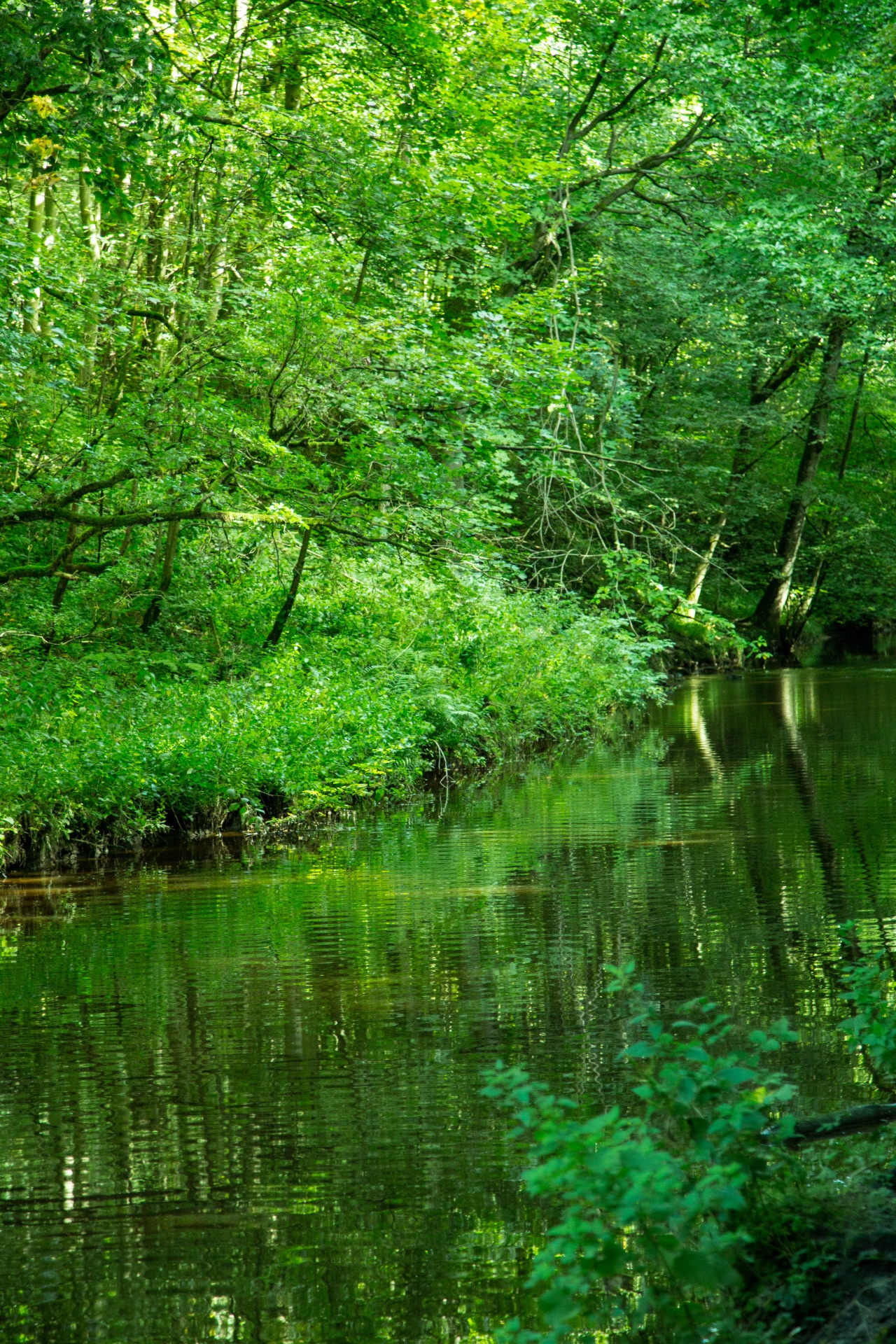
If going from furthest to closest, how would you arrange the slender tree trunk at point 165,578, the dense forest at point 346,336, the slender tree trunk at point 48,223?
the slender tree trunk at point 165,578
the slender tree trunk at point 48,223
the dense forest at point 346,336

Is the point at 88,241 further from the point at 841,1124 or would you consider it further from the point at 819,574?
the point at 819,574

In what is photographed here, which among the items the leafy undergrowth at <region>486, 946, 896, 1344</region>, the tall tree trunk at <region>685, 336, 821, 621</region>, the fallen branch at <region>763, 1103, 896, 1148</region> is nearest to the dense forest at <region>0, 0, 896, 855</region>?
the tall tree trunk at <region>685, 336, 821, 621</region>

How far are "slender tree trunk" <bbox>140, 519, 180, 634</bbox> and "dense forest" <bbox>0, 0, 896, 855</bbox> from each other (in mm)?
67

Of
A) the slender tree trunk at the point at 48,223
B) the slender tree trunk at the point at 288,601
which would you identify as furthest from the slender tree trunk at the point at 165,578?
the slender tree trunk at the point at 48,223

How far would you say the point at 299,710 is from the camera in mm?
13195

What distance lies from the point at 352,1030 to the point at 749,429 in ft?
95.2

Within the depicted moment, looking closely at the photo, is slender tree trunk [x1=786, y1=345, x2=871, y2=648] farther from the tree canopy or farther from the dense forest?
the dense forest

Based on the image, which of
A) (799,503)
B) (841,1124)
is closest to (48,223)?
(841,1124)

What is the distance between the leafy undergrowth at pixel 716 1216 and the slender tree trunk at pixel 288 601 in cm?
1264

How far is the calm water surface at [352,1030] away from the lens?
3.88 meters

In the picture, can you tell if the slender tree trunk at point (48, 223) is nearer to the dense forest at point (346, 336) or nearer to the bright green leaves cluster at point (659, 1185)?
the dense forest at point (346, 336)

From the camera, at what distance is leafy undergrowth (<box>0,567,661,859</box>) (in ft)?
36.6

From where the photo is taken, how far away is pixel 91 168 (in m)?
8.57

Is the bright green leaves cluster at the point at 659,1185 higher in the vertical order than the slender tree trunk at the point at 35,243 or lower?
lower
